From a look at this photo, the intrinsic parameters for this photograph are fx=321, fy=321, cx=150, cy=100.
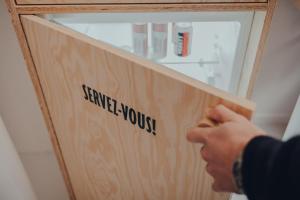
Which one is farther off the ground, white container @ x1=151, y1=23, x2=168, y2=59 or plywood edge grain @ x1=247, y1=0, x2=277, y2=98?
plywood edge grain @ x1=247, y1=0, x2=277, y2=98

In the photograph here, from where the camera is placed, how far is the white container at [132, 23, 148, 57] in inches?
43.5

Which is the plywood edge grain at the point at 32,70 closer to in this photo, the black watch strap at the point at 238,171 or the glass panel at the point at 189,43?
the glass panel at the point at 189,43

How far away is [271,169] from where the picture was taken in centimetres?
45

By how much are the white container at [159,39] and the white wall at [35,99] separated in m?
0.35

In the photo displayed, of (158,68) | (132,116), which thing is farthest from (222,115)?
(132,116)

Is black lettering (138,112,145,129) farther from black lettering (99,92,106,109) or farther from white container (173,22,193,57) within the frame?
white container (173,22,193,57)

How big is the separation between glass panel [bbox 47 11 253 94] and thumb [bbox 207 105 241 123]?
0.39m

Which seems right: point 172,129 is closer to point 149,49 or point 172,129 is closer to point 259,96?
point 149,49

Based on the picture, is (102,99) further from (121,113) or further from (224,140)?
(224,140)

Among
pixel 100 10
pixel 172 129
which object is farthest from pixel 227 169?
pixel 100 10

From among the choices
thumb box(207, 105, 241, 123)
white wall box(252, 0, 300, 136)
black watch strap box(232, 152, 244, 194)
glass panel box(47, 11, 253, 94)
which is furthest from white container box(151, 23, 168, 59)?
black watch strap box(232, 152, 244, 194)

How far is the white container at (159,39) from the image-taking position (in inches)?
44.3

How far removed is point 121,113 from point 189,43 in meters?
0.48

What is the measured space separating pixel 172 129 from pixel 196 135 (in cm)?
18
